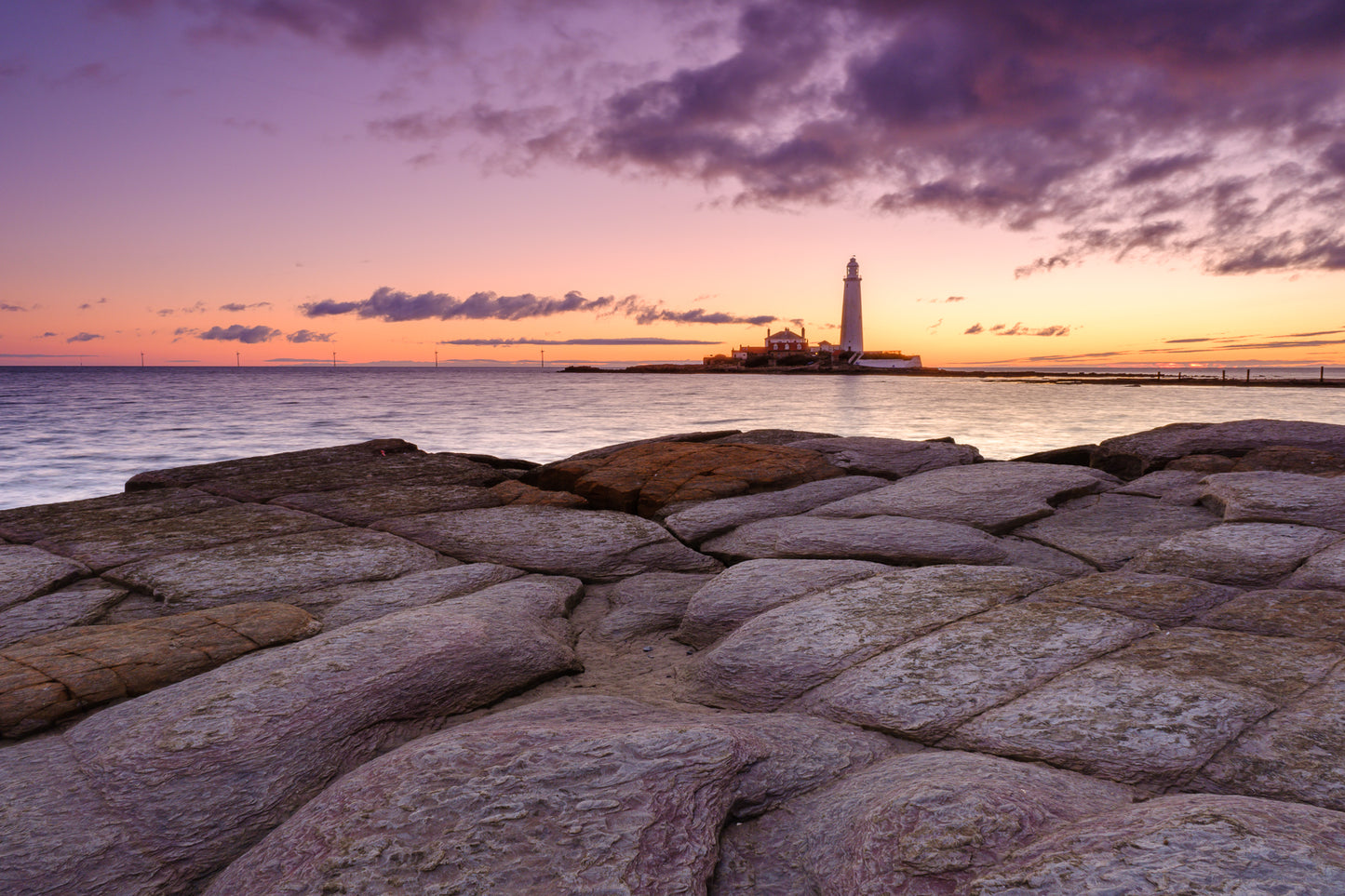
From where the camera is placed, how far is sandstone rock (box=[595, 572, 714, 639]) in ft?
15.3

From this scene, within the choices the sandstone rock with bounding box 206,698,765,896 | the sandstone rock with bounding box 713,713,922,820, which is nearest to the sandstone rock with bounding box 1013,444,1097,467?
the sandstone rock with bounding box 713,713,922,820

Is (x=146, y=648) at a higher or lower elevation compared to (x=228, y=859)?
higher

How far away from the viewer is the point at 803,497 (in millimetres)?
6906

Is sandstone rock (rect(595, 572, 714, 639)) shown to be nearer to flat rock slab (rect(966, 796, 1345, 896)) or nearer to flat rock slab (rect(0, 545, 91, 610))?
flat rock slab (rect(966, 796, 1345, 896))

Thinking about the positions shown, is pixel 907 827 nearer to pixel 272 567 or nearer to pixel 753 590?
pixel 753 590

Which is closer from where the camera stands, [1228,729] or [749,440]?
[1228,729]

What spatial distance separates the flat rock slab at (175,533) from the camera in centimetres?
553

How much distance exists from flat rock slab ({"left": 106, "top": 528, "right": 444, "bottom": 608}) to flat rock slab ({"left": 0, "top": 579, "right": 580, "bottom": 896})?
4.67 ft

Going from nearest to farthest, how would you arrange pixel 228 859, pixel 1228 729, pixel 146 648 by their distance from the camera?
pixel 228 859, pixel 1228 729, pixel 146 648

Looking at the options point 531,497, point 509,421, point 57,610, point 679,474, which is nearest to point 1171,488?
point 679,474

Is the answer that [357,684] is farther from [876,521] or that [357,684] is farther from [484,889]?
[876,521]

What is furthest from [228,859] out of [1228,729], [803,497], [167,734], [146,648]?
[803,497]

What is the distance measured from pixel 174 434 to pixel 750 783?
3459cm

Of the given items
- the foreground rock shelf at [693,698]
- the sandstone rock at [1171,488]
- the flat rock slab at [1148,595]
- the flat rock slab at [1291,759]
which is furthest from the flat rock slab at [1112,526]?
the flat rock slab at [1291,759]
